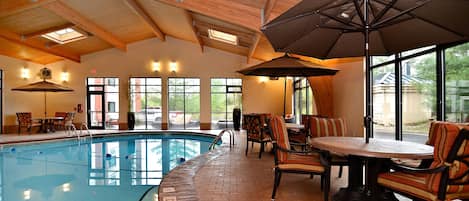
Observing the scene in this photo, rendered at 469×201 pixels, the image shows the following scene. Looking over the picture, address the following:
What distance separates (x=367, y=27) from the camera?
2812 millimetres

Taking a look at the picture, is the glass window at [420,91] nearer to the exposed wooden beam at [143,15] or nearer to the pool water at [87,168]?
the pool water at [87,168]

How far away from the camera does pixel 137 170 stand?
20.6ft

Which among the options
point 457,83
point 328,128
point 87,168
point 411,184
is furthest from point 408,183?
point 87,168

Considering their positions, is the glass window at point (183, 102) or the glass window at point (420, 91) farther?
the glass window at point (183, 102)

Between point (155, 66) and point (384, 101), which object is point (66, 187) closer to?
point (384, 101)

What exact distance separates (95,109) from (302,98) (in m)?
8.96

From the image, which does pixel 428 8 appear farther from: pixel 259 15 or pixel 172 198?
pixel 259 15

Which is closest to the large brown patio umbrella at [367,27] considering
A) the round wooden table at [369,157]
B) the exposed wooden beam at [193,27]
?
the round wooden table at [369,157]

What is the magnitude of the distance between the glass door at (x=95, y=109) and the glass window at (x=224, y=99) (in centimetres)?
491

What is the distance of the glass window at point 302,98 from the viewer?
9.80m

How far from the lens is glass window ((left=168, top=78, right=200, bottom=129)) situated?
13.2 m

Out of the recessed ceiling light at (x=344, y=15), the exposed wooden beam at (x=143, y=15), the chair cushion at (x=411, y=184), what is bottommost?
the chair cushion at (x=411, y=184)

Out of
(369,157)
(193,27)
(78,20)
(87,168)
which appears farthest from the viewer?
(193,27)

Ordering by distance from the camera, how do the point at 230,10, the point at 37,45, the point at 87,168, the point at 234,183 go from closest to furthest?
the point at 234,183
the point at 230,10
the point at 87,168
the point at 37,45
